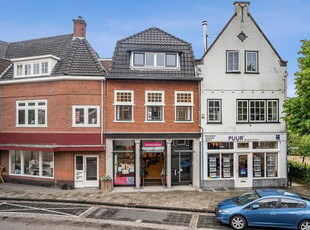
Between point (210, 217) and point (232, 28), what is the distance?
495 inches

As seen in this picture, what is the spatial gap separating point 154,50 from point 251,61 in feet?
22.7

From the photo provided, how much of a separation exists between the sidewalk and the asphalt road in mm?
568

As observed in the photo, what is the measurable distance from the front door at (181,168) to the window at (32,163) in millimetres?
8316

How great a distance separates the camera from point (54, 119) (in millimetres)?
16016

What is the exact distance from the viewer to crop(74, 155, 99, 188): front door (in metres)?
16.0

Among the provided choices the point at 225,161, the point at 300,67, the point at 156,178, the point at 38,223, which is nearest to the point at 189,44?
the point at 300,67

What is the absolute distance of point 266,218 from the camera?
980 cm

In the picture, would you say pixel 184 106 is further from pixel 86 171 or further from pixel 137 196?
pixel 86 171

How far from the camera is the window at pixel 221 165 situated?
16.5 meters

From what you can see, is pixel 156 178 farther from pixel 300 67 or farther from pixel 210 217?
pixel 300 67

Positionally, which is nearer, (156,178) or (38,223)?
(38,223)

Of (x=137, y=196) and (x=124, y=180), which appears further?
(x=124, y=180)

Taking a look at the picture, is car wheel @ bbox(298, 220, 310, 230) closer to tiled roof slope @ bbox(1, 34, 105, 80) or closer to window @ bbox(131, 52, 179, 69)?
window @ bbox(131, 52, 179, 69)

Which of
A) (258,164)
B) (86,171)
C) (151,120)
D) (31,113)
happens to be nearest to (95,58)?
(31,113)
